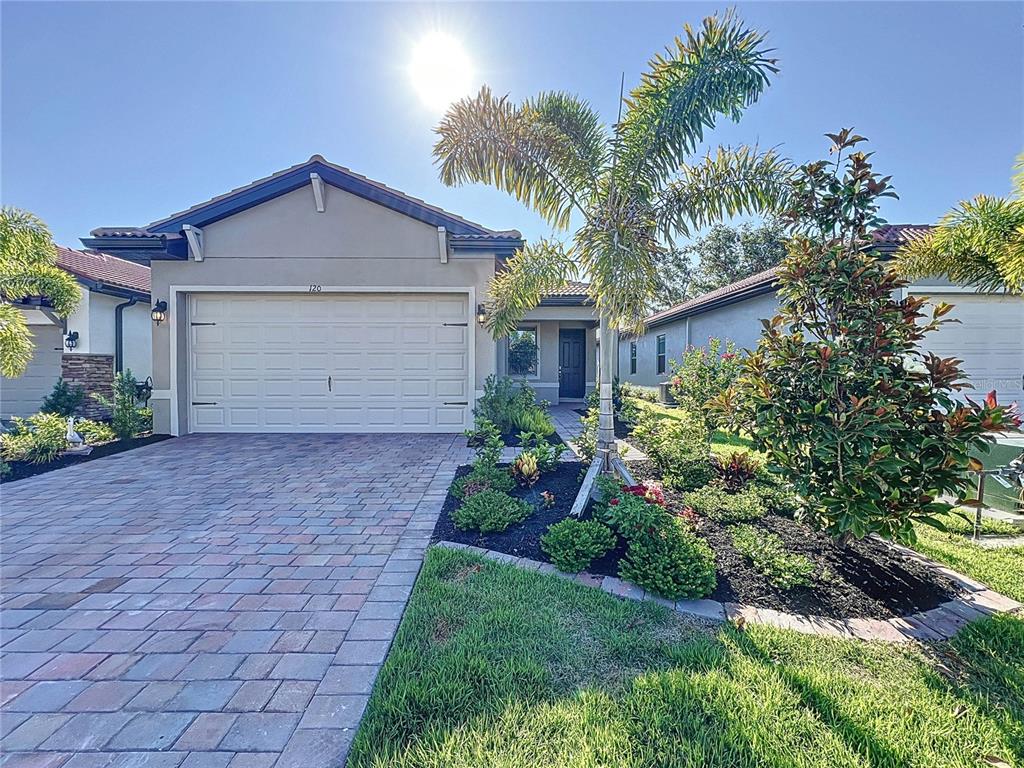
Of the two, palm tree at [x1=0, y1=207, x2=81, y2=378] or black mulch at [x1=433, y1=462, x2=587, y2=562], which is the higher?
palm tree at [x1=0, y1=207, x2=81, y2=378]

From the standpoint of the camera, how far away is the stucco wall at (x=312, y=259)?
8797mm

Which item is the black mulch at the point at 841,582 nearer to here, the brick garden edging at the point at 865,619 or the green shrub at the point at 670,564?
the brick garden edging at the point at 865,619

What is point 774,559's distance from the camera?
320 cm

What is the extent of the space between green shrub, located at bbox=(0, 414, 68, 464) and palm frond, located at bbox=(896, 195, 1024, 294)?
39.9ft

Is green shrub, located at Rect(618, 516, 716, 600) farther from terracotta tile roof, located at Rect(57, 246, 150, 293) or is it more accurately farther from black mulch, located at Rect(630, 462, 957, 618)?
terracotta tile roof, located at Rect(57, 246, 150, 293)

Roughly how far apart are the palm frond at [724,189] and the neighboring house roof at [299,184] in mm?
4197

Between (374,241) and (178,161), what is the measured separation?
4.57m

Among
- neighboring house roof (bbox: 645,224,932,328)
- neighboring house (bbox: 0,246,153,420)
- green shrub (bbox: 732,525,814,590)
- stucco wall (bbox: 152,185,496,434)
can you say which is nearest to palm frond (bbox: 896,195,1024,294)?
neighboring house roof (bbox: 645,224,932,328)

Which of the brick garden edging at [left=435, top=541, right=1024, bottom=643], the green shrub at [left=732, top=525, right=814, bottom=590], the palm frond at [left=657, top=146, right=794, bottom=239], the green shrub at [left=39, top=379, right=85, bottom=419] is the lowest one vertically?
the brick garden edging at [left=435, top=541, right=1024, bottom=643]

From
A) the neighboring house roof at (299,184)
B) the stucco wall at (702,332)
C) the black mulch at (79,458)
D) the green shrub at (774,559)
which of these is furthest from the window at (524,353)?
the green shrub at (774,559)

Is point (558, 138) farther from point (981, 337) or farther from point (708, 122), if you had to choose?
point (981, 337)

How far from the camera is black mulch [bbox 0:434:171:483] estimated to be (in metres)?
6.35

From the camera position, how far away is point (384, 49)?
664 centimetres

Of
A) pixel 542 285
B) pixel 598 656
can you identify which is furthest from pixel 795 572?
pixel 542 285
